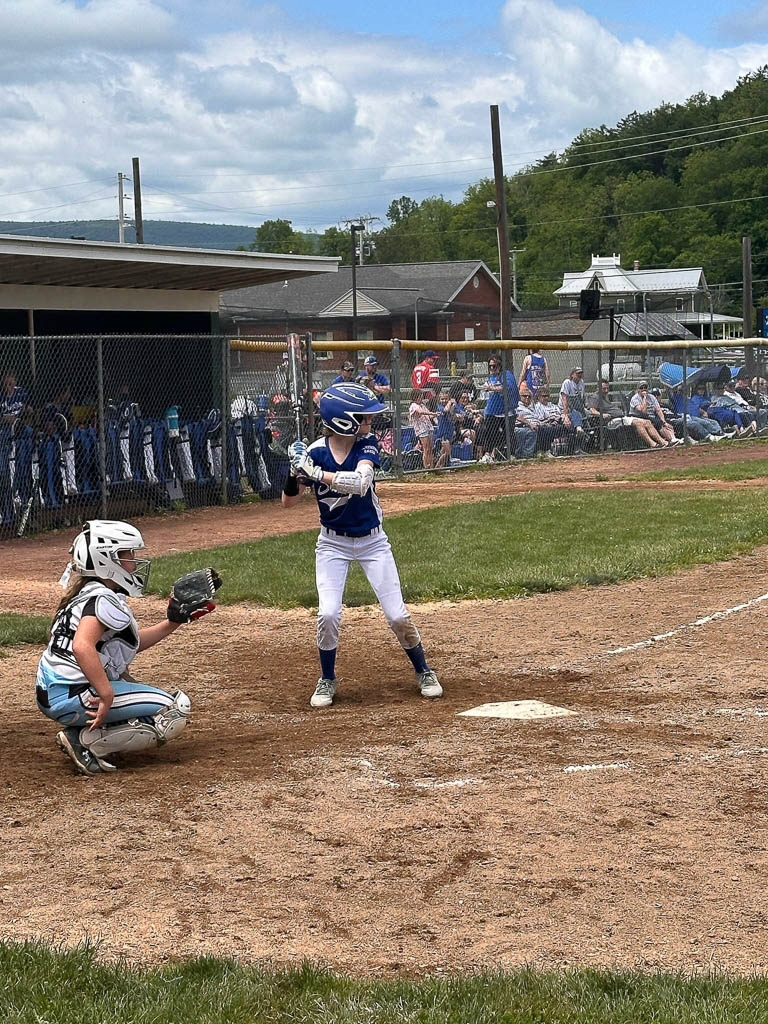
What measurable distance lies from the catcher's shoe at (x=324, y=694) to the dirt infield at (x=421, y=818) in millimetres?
90

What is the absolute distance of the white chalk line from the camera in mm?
8445

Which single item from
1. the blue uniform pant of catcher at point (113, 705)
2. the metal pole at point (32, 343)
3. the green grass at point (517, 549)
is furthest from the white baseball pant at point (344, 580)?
the metal pole at point (32, 343)

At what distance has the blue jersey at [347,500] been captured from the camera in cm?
725

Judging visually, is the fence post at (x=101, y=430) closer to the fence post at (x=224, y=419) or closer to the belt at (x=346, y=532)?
the fence post at (x=224, y=419)

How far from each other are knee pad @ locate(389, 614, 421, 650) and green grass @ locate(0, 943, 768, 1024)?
3688mm

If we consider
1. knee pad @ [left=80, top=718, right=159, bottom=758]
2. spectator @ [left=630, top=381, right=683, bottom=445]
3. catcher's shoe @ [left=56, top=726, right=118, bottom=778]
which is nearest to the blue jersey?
knee pad @ [left=80, top=718, right=159, bottom=758]

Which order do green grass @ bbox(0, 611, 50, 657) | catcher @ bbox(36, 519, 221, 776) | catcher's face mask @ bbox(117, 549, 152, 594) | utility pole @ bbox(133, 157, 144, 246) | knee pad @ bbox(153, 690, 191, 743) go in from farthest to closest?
utility pole @ bbox(133, 157, 144, 246)
green grass @ bbox(0, 611, 50, 657)
knee pad @ bbox(153, 690, 191, 743)
catcher's face mask @ bbox(117, 549, 152, 594)
catcher @ bbox(36, 519, 221, 776)

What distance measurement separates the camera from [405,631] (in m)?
7.37

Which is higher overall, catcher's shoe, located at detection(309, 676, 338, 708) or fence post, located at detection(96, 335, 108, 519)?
fence post, located at detection(96, 335, 108, 519)

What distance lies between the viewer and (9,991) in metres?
3.60

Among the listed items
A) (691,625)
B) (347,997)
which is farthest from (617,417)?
(347,997)

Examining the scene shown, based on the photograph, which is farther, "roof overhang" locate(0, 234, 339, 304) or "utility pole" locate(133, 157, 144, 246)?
"utility pole" locate(133, 157, 144, 246)

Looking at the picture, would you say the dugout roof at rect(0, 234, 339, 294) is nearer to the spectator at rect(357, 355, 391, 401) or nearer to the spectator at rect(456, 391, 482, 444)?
the spectator at rect(357, 355, 391, 401)

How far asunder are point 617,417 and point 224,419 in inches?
403
